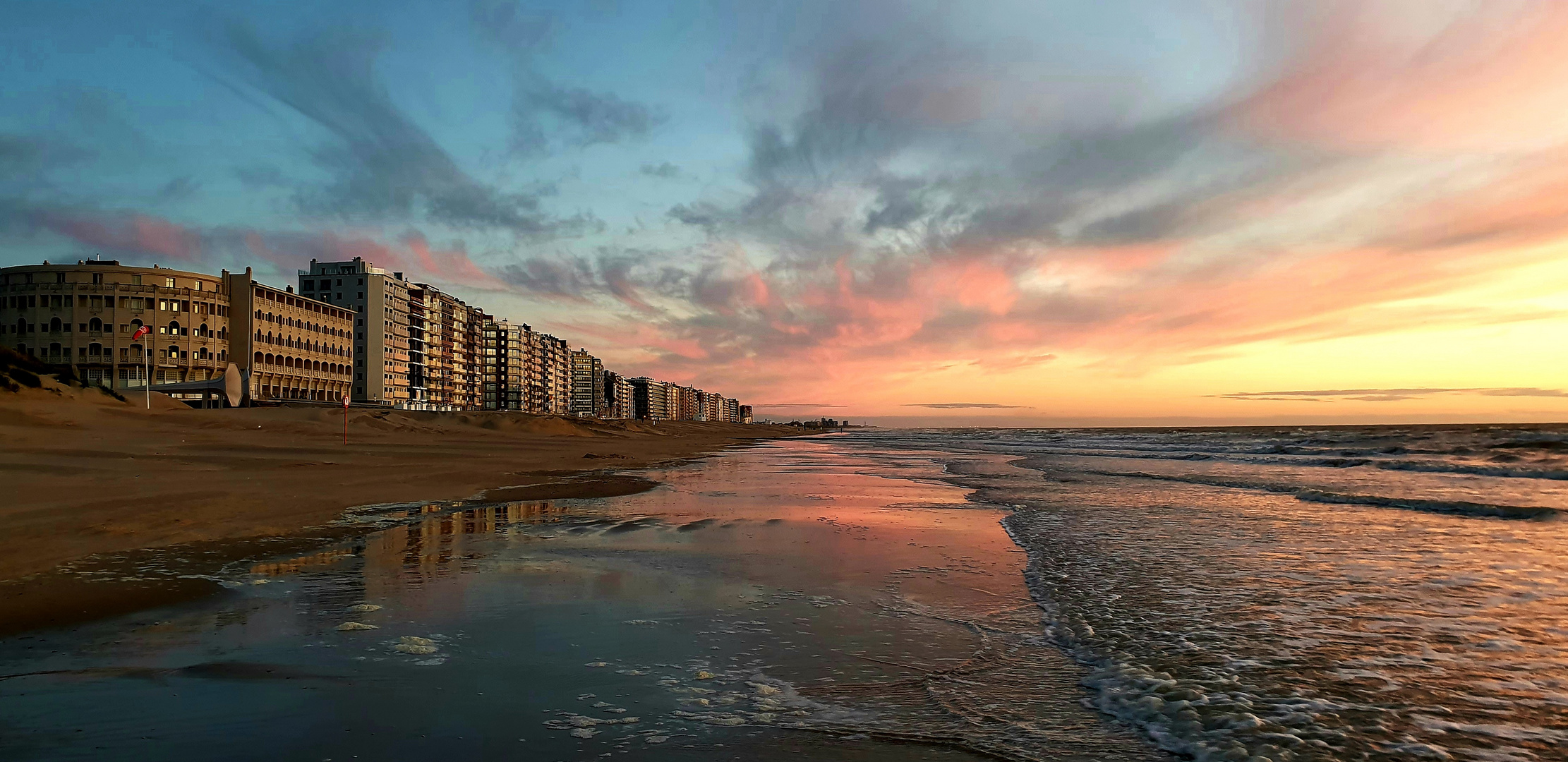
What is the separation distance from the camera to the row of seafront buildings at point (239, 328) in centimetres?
8631

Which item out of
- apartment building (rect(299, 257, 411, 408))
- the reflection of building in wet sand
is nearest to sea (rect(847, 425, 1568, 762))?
the reflection of building in wet sand

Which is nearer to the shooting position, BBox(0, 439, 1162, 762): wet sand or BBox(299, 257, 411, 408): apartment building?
BBox(0, 439, 1162, 762): wet sand

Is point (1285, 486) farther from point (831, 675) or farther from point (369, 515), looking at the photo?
point (369, 515)

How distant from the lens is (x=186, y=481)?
16953 millimetres

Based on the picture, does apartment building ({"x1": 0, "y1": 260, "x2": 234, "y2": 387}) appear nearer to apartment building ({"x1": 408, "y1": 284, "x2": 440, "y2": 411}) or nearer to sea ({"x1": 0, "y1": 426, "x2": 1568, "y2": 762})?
apartment building ({"x1": 408, "y1": 284, "x2": 440, "y2": 411})

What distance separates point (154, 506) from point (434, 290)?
484 ft

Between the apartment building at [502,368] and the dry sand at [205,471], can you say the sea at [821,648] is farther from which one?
the apartment building at [502,368]

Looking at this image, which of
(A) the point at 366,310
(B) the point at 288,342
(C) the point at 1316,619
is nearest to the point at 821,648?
(C) the point at 1316,619

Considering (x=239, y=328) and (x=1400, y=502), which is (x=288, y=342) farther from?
(x=1400, y=502)

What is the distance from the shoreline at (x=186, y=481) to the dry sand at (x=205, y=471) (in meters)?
0.06

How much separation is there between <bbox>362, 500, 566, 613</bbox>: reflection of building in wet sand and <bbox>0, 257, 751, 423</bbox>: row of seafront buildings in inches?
3120

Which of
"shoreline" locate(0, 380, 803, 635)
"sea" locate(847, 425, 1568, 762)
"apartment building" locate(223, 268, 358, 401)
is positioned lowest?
"sea" locate(847, 425, 1568, 762)

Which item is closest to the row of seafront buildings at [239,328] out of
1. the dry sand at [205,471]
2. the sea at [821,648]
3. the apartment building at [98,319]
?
the apartment building at [98,319]

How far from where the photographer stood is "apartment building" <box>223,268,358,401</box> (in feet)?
313
